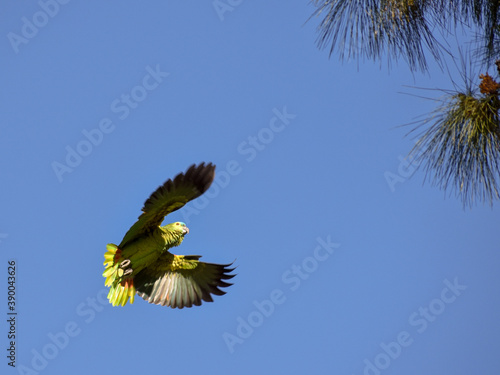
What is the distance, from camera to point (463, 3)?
172 inches

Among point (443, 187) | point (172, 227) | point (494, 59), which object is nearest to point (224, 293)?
point (172, 227)

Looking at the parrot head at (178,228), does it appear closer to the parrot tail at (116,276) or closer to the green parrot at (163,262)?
the green parrot at (163,262)

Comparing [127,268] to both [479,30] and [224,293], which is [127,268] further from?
[479,30]

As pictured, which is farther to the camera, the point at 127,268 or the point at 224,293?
the point at 224,293

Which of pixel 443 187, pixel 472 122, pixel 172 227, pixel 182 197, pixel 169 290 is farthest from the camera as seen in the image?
pixel 169 290

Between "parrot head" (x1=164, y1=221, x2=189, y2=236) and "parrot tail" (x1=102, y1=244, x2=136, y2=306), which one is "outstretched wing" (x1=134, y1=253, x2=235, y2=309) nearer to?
"parrot tail" (x1=102, y1=244, x2=136, y2=306)

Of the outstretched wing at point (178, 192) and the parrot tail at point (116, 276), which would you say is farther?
the parrot tail at point (116, 276)

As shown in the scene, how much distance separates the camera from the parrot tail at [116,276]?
21.5 feet

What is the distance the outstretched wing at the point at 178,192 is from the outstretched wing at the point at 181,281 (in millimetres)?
1141

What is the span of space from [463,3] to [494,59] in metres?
0.44

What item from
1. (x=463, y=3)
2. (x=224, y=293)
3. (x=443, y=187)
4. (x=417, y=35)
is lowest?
(x=224, y=293)

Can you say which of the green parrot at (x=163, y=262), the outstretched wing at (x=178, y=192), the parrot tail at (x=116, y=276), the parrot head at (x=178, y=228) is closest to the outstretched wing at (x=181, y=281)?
the green parrot at (x=163, y=262)

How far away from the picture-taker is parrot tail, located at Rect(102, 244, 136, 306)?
6562mm

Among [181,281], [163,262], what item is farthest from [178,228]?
[181,281]
